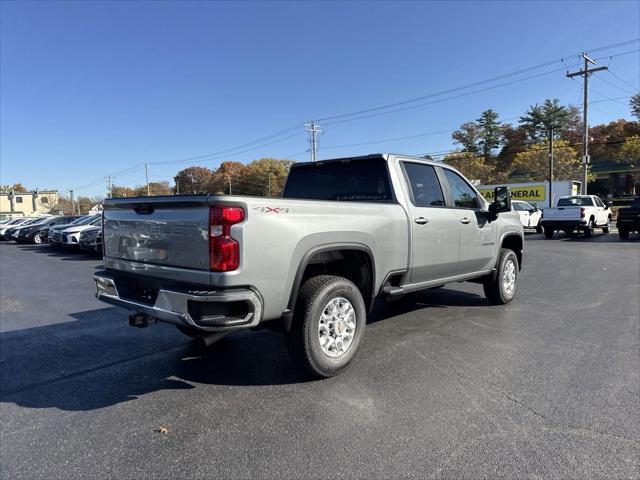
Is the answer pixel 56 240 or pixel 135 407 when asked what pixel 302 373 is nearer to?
pixel 135 407

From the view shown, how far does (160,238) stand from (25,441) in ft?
5.37

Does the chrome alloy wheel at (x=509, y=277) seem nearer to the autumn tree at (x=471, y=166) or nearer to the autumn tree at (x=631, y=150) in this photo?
the autumn tree at (x=631, y=150)

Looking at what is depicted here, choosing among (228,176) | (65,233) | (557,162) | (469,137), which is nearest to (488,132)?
(469,137)

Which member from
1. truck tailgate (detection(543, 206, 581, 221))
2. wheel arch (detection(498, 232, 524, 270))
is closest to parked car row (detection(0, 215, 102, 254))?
wheel arch (detection(498, 232, 524, 270))

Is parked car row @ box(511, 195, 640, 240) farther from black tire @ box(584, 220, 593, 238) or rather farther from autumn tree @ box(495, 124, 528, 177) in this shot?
autumn tree @ box(495, 124, 528, 177)

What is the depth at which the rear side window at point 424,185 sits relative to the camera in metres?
4.92

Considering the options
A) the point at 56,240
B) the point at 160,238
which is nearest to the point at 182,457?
the point at 160,238

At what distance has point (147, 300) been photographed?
3.65m

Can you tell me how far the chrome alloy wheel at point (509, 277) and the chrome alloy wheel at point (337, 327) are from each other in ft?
11.5

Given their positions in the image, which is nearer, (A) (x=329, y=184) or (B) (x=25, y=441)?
(B) (x=25, y=441)

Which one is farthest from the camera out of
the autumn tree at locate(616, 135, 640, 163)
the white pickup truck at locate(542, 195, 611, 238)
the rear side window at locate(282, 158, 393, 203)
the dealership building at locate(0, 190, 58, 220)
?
the dealership building at locate(0, 190, 58, 220)

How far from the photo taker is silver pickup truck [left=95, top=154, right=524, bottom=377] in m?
3.10

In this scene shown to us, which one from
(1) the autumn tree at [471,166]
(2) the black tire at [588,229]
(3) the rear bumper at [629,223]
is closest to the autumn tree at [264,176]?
(1) the autumn tree at [471,166]

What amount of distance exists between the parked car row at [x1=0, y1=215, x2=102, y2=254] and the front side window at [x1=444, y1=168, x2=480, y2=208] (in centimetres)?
1280
